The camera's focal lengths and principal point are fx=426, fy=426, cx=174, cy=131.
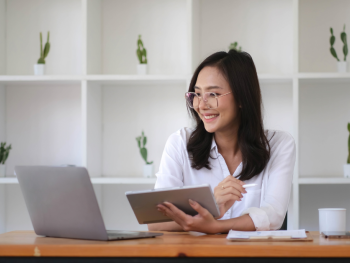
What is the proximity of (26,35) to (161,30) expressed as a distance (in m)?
0.99

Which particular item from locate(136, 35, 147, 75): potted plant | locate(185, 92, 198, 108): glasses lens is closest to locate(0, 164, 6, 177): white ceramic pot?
locate(136, 35, 147, 75): potted plant

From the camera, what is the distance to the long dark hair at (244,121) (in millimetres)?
1823

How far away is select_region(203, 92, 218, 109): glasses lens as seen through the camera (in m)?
1.81

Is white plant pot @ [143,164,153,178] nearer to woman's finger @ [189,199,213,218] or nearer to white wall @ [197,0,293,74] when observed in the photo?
white wall @ [197,0,293,74]

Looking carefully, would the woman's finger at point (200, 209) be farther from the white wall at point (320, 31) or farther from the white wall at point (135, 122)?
the white wall at point (320, 31)

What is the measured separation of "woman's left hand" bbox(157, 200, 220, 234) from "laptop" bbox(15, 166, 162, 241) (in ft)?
0.30

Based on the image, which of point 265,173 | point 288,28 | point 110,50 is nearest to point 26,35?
point 110,50

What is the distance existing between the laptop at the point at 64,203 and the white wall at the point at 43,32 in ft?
6.45

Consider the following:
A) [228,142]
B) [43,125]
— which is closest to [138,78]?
[43,125]

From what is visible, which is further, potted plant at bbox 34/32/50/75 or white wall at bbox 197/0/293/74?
white wall at bbox 197/0/293/74

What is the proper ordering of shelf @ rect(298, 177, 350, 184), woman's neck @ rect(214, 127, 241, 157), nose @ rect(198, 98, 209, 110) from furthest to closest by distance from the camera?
shelf @ rect(298, 177, 350, 184) < woman's neck @ rect(214, 127, 241, 157) < nose @ rect(198, 98, 209, 110)

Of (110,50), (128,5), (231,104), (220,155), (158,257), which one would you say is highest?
(128,5)

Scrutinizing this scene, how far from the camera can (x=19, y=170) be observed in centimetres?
123

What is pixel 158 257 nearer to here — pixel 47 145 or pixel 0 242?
pixel 0 242
